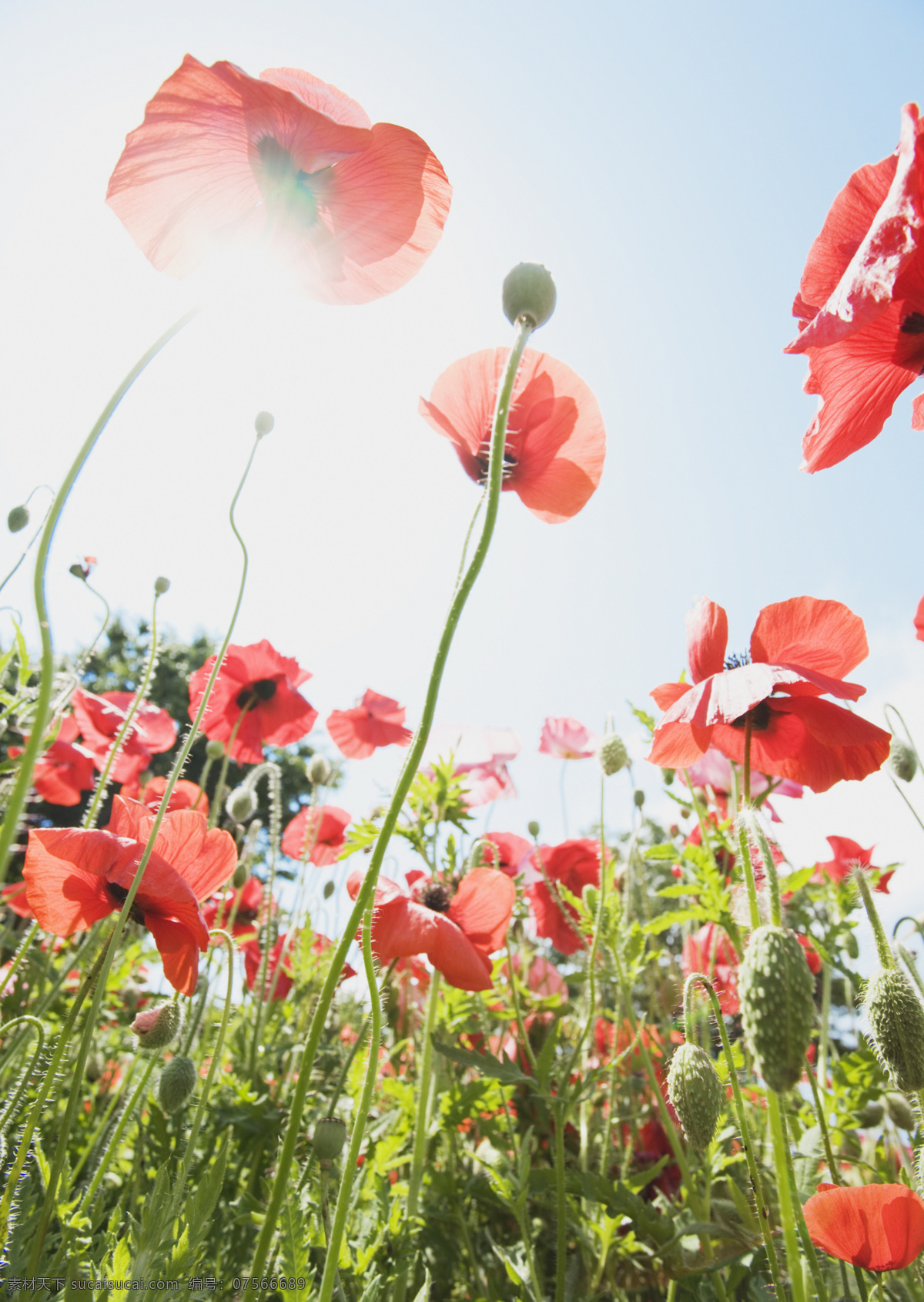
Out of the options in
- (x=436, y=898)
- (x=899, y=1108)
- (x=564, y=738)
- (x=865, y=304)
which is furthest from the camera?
(x=564, y=738)

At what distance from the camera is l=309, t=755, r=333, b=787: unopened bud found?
2932mm

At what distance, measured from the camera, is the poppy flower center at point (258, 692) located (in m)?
2.98

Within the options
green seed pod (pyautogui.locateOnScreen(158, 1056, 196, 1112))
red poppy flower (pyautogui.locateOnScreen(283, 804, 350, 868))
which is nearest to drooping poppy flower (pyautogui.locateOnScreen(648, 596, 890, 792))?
green seed pod (pyautogui.locateOnScreen(158, 1056, 196, 1112))

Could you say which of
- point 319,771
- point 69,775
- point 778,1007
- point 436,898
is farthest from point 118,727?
point 778,1007

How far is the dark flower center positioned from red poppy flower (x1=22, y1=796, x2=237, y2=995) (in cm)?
76

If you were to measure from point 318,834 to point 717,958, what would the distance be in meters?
1.69

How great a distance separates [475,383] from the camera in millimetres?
1484

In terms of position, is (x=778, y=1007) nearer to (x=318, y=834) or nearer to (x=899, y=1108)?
(x=899, y=1108)

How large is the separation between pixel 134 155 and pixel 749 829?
1292mm

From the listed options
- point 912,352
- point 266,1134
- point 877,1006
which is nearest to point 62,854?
point 266,1134

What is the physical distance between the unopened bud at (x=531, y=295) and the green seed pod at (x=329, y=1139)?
1.42m

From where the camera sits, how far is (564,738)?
3371 mm

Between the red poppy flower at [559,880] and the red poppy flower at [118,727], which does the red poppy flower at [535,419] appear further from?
the red poppy flower at [118,727]

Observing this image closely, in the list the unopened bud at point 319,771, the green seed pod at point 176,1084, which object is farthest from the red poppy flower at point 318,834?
the green seed pod at point 176,1084
